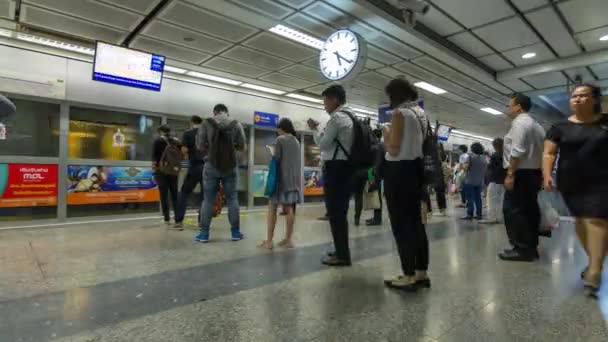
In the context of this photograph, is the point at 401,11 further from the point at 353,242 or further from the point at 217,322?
the point at 217,322

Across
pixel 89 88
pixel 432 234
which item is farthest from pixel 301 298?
pixel 89 88

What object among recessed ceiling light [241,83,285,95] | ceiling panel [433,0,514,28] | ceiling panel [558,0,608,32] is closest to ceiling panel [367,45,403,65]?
ceiling panel [433,0,514,28]

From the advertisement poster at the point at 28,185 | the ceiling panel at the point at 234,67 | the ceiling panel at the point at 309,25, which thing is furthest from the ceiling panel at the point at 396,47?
the advertisement poster at the point at 28,185

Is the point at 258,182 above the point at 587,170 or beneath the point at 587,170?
beneath

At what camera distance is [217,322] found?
1.78 metres

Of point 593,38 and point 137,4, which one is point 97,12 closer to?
point 137,4

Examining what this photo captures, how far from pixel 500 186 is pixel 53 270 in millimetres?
5884

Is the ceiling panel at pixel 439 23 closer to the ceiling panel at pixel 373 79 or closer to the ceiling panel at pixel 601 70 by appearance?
the ceiling panel at pixel 373 79

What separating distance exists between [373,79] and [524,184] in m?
4.91

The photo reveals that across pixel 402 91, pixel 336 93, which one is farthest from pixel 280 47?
pixel 402 91

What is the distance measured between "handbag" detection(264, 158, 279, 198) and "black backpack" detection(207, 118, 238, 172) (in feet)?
1.83

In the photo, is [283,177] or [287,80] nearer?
[283,177]

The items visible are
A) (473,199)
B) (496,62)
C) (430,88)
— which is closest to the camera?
(473,199)

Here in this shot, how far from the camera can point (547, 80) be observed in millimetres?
7777
